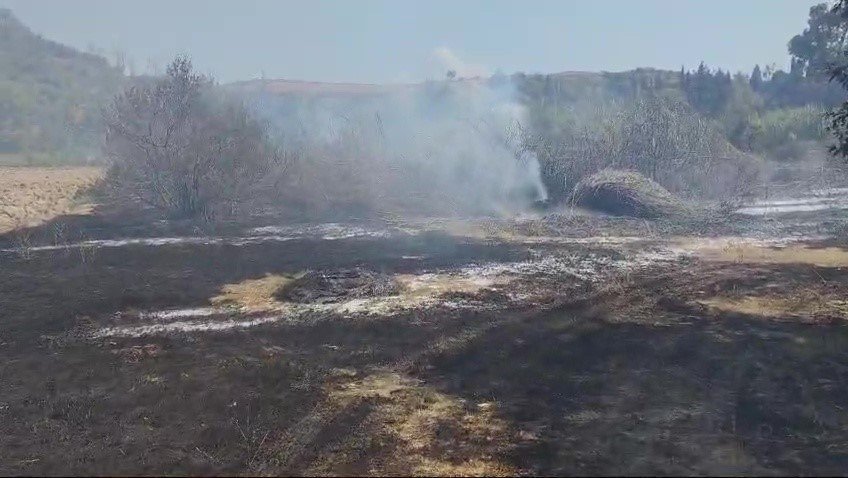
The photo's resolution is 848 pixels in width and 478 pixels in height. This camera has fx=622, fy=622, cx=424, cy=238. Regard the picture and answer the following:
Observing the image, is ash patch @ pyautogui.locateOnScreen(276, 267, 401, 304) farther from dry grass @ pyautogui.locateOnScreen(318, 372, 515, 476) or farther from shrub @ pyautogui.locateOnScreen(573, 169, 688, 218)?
shrub @ pyautogui.locateOnScreen(573, 169, 688, 218)

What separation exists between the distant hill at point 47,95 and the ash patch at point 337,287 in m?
37.8

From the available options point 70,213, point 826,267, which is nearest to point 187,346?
point 826,267

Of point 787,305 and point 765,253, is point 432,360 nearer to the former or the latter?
point 787,305

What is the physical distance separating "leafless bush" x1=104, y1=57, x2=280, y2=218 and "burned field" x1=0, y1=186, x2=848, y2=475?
27.3 feet

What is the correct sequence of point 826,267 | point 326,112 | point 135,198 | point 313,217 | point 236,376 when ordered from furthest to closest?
1. point 326,112
2. point 135,198
3. point 313,217
4. point 826,267
5. point 236,376

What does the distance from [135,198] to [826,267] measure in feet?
97.5

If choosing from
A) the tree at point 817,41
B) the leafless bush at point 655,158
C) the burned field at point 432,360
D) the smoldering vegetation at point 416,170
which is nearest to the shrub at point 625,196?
the leafless bush at point 655,158

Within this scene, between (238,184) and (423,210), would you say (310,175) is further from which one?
(423,210)

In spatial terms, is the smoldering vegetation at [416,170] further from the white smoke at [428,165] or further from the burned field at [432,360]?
the burned field at [432,360]

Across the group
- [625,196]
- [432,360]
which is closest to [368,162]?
[625,196]

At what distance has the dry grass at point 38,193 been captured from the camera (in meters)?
26.5

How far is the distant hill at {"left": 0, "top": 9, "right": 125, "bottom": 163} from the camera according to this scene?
50625 mm

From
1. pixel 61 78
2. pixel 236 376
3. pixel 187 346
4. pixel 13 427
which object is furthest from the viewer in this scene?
pixel 61 78

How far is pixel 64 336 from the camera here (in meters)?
12.3
